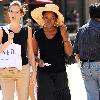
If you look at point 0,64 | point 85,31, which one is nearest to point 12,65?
point 0,64

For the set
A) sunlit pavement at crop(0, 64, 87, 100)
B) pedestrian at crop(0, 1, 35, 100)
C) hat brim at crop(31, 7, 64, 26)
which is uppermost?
hat brim at crop(31, 7, 64, 26)

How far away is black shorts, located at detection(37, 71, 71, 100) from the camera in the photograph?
18.6ft

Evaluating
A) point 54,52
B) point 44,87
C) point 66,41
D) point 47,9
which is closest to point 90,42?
point 66,41

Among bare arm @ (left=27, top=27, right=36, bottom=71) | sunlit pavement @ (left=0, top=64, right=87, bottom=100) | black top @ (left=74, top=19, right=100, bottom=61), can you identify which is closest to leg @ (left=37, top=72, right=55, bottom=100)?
bare arm @ (left=27, top=27, right=36, bottom=71)

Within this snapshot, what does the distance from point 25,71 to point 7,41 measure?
16.1 inches

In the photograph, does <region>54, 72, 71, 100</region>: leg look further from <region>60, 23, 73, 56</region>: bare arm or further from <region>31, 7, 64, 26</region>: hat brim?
<region>31, 7, 64, 26</region>: hat brim

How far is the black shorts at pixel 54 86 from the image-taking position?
568 cm

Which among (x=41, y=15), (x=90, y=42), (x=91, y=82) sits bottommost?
(x=91, y=82)

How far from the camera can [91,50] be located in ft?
18.9

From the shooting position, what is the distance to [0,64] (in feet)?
18.4

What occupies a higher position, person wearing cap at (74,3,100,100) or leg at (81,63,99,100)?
person wearing cap at (74,3,100,100)

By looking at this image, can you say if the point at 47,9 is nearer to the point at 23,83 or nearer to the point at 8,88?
the point at 23,83

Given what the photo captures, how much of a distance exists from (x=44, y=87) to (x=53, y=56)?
15.1 inches

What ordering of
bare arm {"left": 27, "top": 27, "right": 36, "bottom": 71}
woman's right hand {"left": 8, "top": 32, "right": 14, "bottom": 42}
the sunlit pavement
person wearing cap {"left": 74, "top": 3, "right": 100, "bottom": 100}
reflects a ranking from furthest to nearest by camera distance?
the sunlit pavement
person wearing cap {"left": 74, "top": 3, "right": 100, "bottom": 100}
bare arm {"left": 27, "top": 27, "right": 36, "bottom": 71}
woman's right hand {"left": 8, "top": 32, "right": 14, "bottom": 42}
